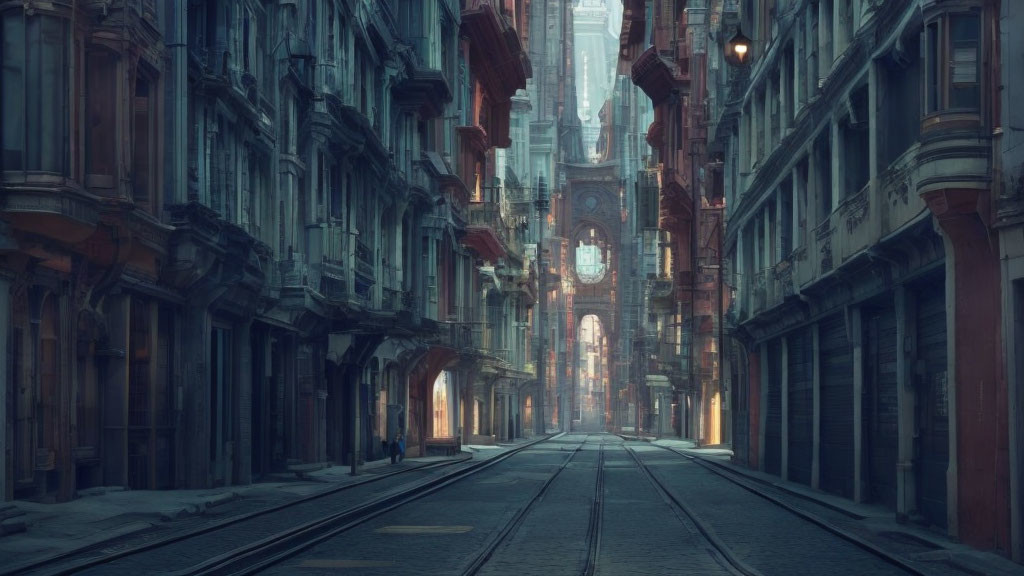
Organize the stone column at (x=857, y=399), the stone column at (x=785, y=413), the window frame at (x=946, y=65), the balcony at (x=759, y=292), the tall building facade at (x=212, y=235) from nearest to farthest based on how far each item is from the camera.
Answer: the window frame at (x=946, y=65), the tall building facade at (x=212, y=235), the stone column at (x=857, y=399), the stone column at (x=785, y=413), the balcony at (x=759, y=292)

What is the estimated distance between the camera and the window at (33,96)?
17906 millimetres

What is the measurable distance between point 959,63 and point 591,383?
513ft

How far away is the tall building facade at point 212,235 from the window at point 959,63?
11.1 metres

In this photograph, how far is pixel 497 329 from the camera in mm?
77750

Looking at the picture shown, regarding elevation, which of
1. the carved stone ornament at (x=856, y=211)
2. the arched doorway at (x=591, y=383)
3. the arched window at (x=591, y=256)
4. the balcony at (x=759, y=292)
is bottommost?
the arched doorway at (x=591, y=383)

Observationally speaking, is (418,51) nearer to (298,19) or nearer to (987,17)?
(298,19)

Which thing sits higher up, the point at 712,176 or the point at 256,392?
the point at 712,176

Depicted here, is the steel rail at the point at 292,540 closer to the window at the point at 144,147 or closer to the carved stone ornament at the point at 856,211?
the window at the point at 144,147

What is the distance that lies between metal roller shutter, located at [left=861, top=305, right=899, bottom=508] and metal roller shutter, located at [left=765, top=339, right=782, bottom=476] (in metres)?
10.5

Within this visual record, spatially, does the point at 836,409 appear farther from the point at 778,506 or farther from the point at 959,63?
the point at 959,63

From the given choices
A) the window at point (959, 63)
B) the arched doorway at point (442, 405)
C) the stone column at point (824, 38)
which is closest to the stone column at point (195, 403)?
the stone column at point (824, 38)

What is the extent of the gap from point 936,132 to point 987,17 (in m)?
1.48

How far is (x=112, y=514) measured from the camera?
18.4m

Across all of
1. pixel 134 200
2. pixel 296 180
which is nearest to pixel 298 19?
pixel 296 180
